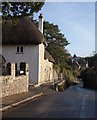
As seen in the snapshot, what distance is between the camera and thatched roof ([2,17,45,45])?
49156 mm

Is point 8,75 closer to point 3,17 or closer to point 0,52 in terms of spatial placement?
point 3,17

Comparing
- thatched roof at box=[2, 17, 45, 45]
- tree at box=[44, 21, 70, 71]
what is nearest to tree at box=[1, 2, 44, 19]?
thatched roof at box=[2, 17, 45, 45]

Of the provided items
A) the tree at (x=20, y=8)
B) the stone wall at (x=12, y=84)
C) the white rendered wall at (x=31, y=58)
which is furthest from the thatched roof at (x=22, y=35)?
the tree at (x=20, y=8)

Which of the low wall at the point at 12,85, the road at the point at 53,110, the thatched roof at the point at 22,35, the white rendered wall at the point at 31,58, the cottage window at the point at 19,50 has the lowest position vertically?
the road at the point at 53,110

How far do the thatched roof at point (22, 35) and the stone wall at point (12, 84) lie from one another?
1538 centimetres

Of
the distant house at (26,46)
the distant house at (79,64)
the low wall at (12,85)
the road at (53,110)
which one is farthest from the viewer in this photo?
the distant house at (79,64)

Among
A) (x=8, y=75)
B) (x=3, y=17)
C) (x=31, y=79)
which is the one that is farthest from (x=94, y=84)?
(x=3, y=17)

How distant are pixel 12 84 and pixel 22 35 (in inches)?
844

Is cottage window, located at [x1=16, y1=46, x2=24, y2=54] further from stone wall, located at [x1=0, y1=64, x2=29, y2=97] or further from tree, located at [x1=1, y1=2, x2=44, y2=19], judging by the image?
tree, located at [x1=1, y1=2, x2=44, y2=19]

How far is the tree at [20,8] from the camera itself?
68.1 ft

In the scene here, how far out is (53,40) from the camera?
8875 centimetres

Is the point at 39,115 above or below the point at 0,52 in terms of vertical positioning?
below

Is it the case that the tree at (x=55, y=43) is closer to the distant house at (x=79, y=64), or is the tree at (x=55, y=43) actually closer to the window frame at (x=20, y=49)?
the window frame at (x=20, y=49)

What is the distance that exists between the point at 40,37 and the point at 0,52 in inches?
243
